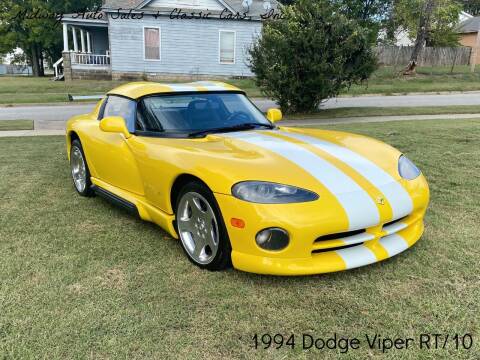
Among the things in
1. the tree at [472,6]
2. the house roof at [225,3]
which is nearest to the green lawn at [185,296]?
the house roof at [225,3]

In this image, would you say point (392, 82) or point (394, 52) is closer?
point (392, 82)

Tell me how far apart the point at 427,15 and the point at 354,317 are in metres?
23.3

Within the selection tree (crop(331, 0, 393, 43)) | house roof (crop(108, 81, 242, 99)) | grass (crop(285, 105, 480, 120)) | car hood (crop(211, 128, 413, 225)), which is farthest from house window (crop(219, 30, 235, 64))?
car hood (crop(211, 128, 413, 225))

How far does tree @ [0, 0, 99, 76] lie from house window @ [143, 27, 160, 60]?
17698 mm

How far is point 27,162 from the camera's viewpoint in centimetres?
676

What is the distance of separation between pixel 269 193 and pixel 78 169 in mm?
3239

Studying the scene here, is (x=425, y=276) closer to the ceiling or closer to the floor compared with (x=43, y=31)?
closer to the floor

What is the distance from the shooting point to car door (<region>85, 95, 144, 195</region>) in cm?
395

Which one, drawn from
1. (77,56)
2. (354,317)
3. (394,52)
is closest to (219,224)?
(354,317)

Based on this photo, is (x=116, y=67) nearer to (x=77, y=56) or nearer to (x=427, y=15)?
(x=77, y=56)

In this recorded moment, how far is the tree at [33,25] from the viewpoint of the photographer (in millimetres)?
37156

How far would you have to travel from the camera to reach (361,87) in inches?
890

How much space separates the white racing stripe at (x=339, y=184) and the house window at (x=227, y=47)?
2155 centimetres

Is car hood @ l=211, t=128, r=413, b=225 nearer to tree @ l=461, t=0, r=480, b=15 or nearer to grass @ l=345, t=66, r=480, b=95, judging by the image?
grass @ l=345, t=66, r=480, b=95
